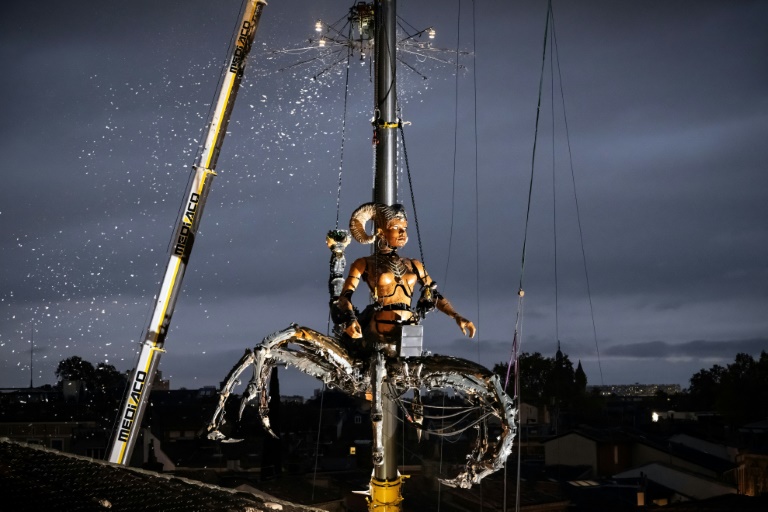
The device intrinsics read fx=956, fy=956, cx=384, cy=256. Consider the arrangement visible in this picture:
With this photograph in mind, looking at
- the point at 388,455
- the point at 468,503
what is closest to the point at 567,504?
the point at 468,503

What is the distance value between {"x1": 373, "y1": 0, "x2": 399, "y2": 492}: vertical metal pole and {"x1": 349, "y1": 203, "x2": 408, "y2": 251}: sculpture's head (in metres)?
0.23

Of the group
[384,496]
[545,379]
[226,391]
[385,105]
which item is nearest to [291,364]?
[226,391]

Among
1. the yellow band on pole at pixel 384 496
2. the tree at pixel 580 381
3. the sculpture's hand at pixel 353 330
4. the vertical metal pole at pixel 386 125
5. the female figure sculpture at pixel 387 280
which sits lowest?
the yellow band on pole at pixel 384 496

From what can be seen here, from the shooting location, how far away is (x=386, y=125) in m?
8.52

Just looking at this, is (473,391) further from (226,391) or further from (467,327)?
(226,391)

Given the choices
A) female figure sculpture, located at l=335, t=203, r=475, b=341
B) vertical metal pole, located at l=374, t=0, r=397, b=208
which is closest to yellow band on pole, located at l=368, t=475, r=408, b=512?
female figure sculpture, located at l=335, t=203, r=475, b=341

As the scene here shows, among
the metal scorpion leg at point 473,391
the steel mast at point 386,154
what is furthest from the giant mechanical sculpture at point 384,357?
the steel mast at point 386,154

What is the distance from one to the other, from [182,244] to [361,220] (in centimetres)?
245

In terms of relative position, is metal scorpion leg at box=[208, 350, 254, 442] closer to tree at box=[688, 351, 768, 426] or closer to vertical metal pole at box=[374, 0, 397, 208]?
vertical metal pole at box=[374, 0, 397, 208]

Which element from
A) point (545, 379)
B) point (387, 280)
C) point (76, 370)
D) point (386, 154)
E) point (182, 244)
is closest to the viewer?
point (387, 280)

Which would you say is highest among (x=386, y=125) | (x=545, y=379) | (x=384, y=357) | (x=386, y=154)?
(x=545, y=379)

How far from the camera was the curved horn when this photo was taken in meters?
8.30

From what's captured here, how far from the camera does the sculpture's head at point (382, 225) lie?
820cm

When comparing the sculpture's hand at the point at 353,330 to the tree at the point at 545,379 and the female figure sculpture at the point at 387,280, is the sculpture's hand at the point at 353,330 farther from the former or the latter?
the tree at the point at 545,379
